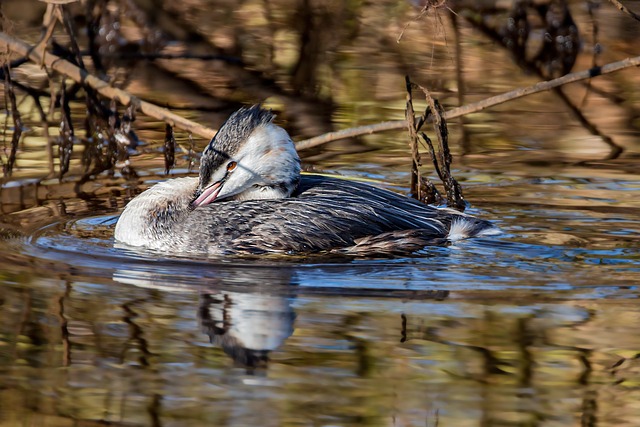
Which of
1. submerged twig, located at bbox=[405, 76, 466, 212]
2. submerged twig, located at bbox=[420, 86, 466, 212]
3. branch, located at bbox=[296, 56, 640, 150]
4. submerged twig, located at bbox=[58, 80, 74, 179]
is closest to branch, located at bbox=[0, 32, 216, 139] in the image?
submerged twig, located at bbox=[58, 80, 74, 179]

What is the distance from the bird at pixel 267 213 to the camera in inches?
285

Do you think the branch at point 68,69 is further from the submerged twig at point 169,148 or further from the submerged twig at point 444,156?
the submerged twig at point 444,156

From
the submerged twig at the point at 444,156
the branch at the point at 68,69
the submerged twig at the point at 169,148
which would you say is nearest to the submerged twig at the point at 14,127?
the branch at the point at 68,69

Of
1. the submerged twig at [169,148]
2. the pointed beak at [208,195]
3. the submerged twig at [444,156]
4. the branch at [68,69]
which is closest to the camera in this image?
the pointed beak at [208,195]

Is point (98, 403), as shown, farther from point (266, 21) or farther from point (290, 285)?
point (266, 21)

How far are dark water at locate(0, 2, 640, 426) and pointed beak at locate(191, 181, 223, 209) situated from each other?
553 millimetres

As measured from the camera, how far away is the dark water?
4.89m

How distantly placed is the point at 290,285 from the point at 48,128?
4.81 metres

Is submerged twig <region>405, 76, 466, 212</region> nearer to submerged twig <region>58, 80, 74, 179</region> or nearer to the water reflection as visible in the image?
the water reflection

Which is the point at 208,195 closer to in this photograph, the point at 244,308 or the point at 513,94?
the point at 244,308

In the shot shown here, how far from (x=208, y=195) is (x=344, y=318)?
6.39ft

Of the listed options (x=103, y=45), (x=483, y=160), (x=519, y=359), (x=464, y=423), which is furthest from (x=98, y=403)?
(x=103, y=45)

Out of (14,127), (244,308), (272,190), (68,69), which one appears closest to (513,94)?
(272,190)

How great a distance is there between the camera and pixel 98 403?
16.0 ft
